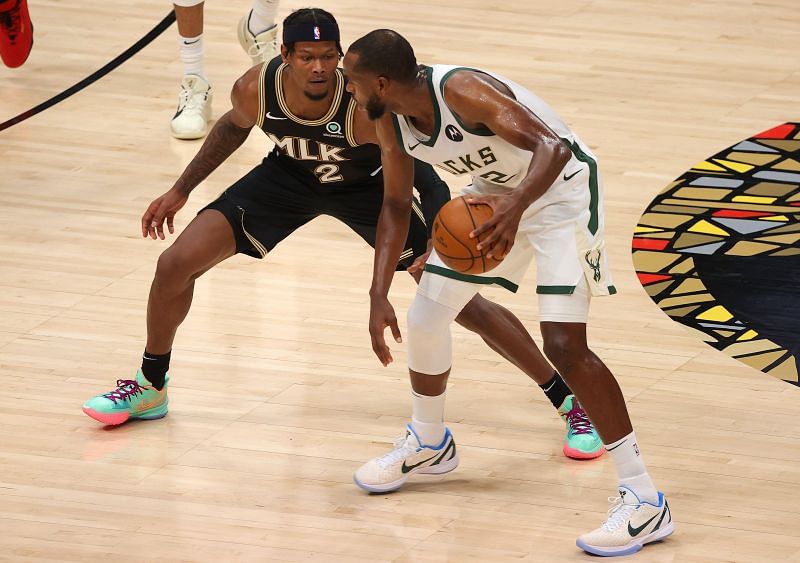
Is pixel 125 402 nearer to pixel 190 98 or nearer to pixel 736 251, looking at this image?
pixel 736 251

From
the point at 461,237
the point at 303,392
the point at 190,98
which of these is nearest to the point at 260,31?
the point at 190,98

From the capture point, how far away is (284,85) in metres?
4.73

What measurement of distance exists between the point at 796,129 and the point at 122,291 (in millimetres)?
3952

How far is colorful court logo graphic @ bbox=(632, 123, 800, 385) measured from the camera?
587cm

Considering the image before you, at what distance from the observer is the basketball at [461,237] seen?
407cm

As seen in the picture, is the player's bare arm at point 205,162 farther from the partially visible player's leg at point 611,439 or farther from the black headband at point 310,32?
the partially visible player's leg at point 611,439

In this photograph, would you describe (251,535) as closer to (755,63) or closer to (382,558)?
(382,558)

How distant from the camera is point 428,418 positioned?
4.66 meters

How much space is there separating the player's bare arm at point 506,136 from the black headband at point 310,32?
0.59 meters

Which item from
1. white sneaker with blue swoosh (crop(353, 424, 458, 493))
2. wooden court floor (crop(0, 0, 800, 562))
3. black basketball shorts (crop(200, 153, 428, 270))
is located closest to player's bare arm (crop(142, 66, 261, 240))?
black basketball shorts (crop(200, 153, 428, 270))

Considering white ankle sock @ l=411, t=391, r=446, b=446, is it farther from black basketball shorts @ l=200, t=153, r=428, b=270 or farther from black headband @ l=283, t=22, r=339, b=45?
black headband @ l=283, t=22, r=339, b=45

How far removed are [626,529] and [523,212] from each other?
37.0 inches

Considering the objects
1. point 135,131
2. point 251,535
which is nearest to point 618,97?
point 135,131

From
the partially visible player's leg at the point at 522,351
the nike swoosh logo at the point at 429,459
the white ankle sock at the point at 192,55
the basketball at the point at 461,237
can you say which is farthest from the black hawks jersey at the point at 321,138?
the white ankle sock at the point at 192,55
